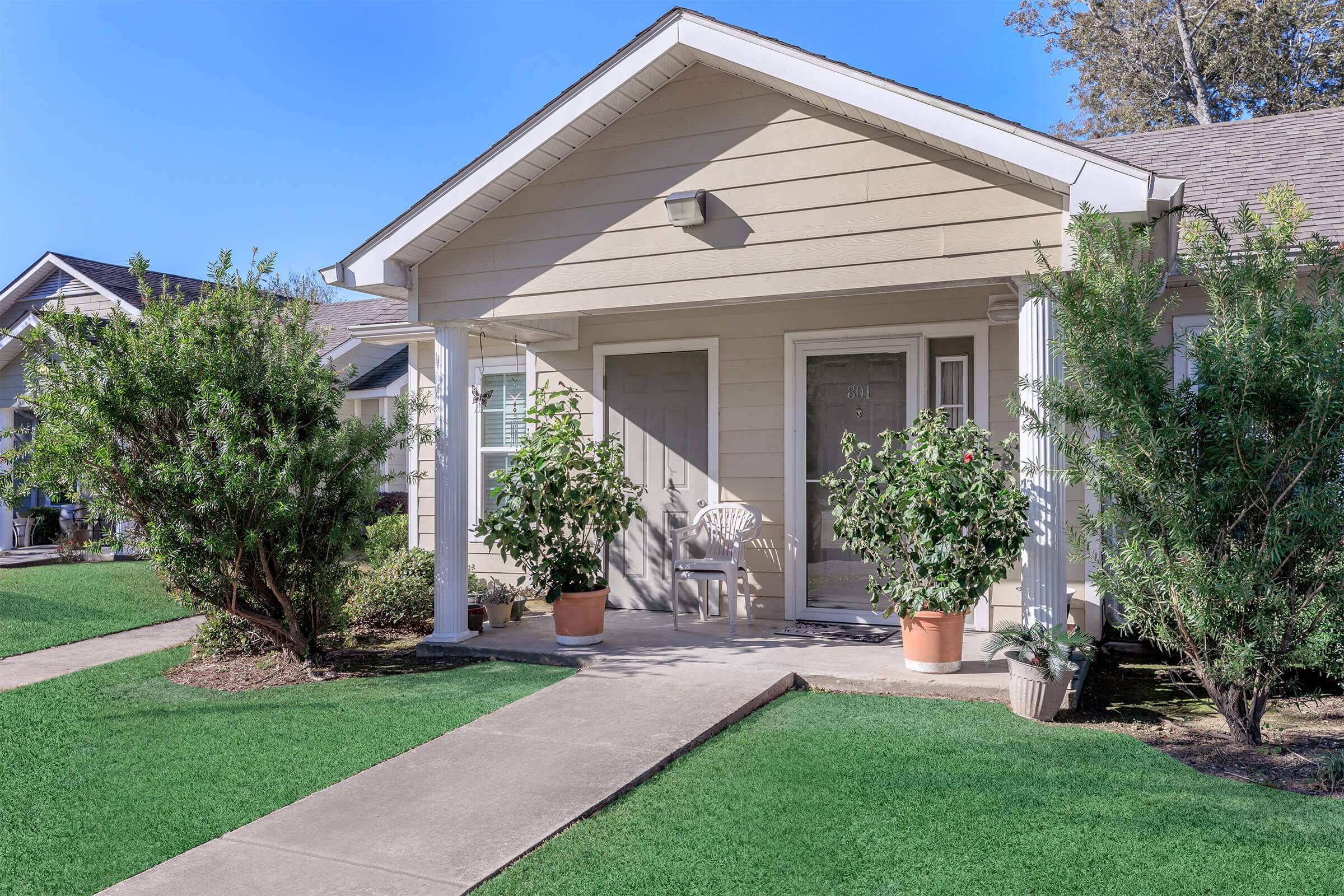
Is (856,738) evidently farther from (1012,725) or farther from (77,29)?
(77,29)

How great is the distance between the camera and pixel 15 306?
49.2 ft

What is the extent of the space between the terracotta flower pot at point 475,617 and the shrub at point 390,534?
141 centimetres

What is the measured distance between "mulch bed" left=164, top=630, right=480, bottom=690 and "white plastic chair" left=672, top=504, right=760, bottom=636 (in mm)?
1558

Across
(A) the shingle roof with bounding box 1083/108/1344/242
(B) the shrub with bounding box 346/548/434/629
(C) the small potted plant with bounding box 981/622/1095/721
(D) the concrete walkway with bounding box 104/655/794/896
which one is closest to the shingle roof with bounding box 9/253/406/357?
(B) the shrub with bounding box 346/548/434/629

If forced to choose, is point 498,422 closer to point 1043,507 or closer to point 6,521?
point 1043,507

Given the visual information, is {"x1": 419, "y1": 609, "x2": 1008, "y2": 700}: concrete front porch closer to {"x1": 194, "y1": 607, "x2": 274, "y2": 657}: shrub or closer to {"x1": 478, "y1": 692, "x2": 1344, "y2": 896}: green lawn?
{"x1": 478, "y1": 692, "x2": 1344, "y2": 896}: green lawn

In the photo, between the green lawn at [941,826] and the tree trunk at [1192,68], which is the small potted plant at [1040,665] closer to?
the green lawn at [941,826]

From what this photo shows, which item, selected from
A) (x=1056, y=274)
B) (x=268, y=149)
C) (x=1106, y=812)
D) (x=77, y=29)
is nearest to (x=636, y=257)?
(x=1056, y=274)

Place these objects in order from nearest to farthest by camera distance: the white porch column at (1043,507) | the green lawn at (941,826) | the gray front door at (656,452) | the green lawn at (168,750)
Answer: the green lawn at (941,826)
the green lawn at (168,750)
the white porch column at (1043,507)
the gray front door at (656,452)

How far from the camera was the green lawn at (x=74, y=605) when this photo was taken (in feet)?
24.0

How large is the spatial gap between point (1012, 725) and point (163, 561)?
477cm

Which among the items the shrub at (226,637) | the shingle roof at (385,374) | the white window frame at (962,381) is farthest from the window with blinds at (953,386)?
the shingle roof at (385,374)

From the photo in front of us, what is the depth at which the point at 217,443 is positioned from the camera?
5.59 meters

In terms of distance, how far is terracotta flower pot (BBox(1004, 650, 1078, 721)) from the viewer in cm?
451
